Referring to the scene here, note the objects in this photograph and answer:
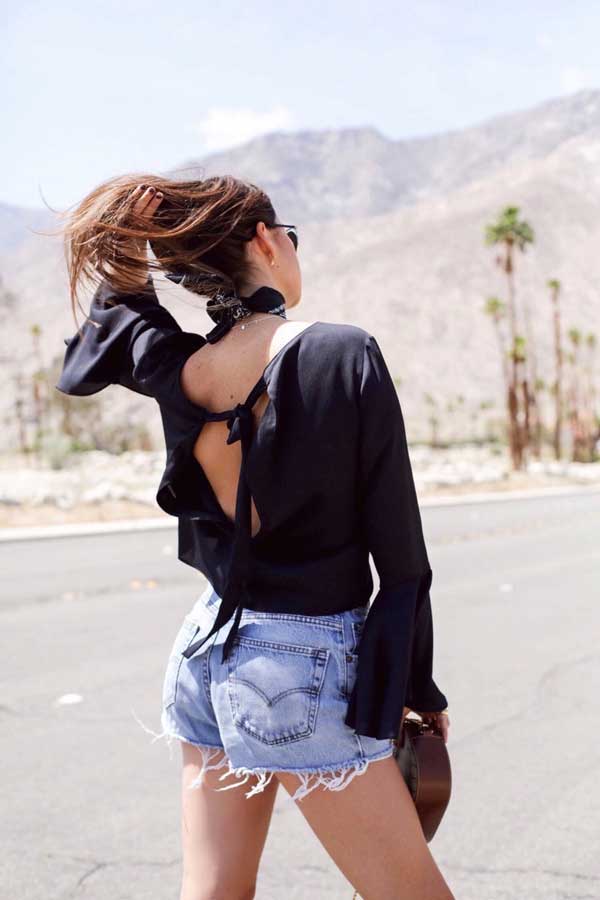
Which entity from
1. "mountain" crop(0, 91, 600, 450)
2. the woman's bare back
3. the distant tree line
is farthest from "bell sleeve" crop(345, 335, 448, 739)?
"mountain" crop(0, 91, 600, 450)

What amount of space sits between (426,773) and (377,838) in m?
0.18

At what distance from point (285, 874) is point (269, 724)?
2236 millimetres

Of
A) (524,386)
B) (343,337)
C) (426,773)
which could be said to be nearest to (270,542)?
(343,337)

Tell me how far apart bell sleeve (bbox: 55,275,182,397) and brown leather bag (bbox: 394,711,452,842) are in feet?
2.93

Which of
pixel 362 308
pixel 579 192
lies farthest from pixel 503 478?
pixel 579 192

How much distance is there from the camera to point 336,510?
2080mm

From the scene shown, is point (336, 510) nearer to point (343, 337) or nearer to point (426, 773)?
point (343, 337)

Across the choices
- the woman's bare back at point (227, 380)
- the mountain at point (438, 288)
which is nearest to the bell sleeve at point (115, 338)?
the woman's bare back at point (227, 380)

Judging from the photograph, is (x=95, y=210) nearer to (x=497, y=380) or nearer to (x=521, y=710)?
(x=521, y=710)

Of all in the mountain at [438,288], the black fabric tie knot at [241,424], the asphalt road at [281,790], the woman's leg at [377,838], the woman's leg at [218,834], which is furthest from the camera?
the mountain at [438,288]

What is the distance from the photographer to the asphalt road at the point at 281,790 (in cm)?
403

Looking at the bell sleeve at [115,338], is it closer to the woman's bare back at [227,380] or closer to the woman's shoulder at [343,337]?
the woman's bare back at [227,380]

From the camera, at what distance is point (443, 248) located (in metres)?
120

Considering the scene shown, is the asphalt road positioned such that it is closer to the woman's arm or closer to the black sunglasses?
the woman's arm
